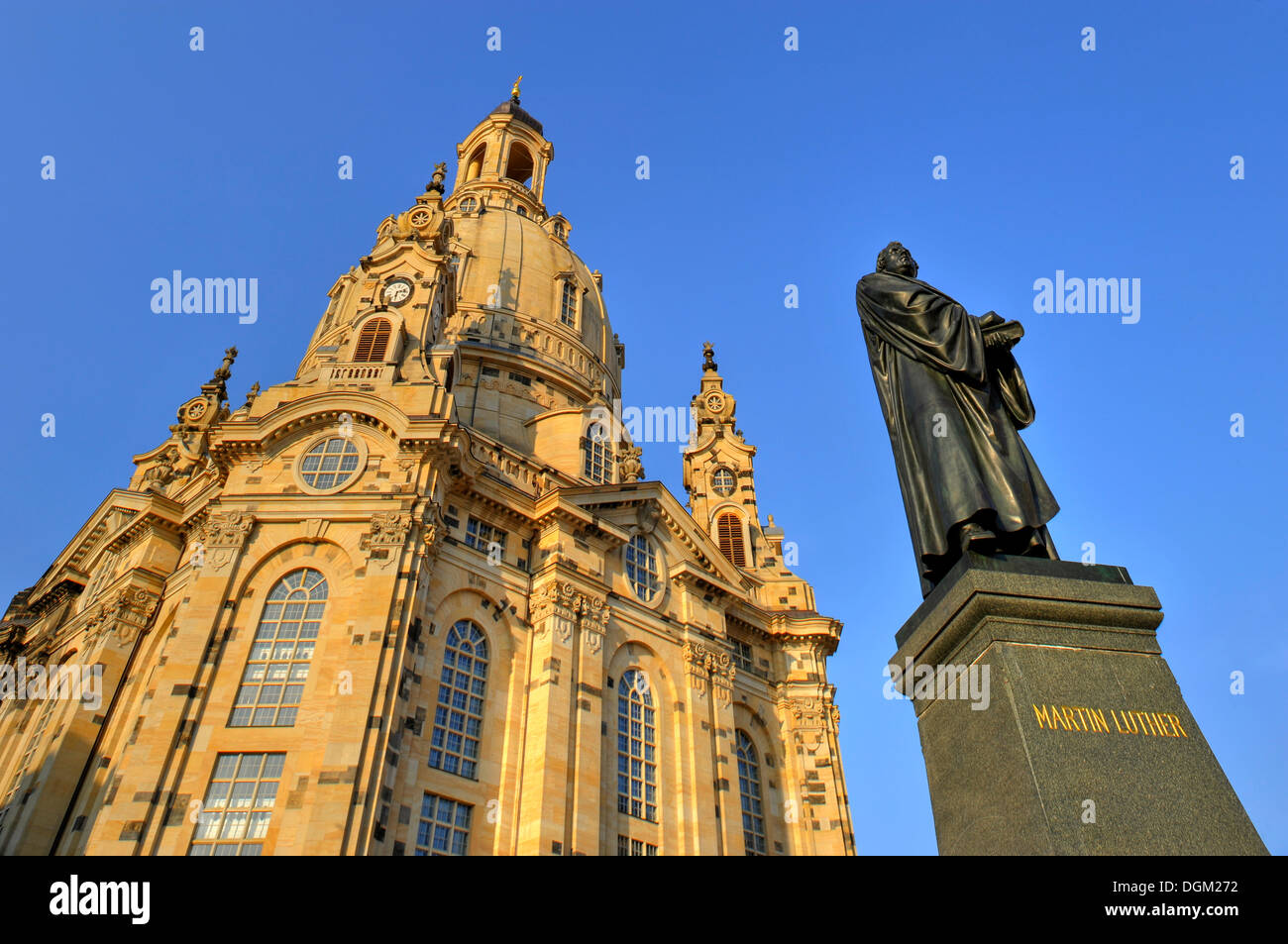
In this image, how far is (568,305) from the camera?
5162 centimetres

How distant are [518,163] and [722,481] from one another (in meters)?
36.6

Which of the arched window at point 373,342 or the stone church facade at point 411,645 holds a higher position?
the arched window at point 373,342

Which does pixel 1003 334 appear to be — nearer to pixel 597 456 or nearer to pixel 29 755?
pixel 597 456

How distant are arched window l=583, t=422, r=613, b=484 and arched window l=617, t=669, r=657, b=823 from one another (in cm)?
1173

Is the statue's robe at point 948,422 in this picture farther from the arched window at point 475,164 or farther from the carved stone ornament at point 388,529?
the arched window at point 475,164

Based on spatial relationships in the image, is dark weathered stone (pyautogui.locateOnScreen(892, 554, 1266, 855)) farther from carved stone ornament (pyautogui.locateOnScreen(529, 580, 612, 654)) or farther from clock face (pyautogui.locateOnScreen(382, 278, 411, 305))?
clock face (pyautogui.locateOnScreen(382, 278, 411, 305))

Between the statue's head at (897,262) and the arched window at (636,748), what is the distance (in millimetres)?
23593

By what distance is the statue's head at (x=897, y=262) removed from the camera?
9.66 meters

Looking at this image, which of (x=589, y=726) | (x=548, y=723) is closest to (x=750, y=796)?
(x=589, y=726)

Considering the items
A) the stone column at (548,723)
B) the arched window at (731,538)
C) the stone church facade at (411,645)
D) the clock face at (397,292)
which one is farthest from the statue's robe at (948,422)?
the arched window at (731,538)

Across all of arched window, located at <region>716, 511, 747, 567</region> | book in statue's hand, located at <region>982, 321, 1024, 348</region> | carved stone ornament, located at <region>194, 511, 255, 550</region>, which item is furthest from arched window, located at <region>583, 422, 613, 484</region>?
book in statue's hand, located at <region>982, 321, 1024, 348</region>

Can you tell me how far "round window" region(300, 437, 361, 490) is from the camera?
28.8 meters

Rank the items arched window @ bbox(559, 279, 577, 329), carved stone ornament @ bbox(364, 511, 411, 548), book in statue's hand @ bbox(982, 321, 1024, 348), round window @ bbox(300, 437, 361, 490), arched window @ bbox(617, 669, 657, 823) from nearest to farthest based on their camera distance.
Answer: book in statue's hand @ bbox(982, 321, 1024, 348), carved stone ornament @ bbox(364, 511, 411, 548), round window @ bbox(300, 437, 361, 490), arched window @ bbox(617, 669, 657, 823), arched window @ bbox(559, 279, 577, 329)
